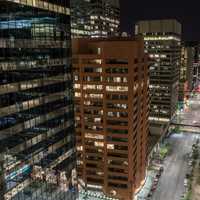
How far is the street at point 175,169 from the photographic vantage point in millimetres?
97562

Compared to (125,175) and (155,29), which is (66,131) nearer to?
(125,175)

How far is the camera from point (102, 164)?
90062 mm

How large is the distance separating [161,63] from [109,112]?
8451cm

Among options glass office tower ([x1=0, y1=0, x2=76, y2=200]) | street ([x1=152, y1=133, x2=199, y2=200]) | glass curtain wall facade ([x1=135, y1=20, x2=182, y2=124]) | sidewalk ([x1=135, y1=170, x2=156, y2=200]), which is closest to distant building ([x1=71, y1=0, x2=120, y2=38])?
glass curtain wall facade ([x1=135, y1=20, x2=182, y2=124])

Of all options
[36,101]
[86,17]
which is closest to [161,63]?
[86,17]

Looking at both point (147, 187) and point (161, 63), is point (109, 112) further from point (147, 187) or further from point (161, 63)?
point (161, 63)

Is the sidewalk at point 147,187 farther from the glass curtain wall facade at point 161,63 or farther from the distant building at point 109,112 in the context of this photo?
the glass curtain wall facade at point 161,63

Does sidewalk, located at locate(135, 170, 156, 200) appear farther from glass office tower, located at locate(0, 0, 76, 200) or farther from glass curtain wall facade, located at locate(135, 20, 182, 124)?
glass curtain wall facade, located at locate(135, 20, 182, 124)

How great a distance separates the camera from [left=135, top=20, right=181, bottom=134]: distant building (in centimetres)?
15925

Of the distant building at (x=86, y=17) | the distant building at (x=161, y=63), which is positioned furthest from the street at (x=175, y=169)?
the distant building at (x=86, y=17)

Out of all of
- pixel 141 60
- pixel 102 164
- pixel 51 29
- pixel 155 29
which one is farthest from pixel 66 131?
pixel 155 29

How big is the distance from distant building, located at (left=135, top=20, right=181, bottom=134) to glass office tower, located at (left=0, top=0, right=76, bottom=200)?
335 feet

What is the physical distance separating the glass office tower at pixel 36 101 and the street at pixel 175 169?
44340 mm

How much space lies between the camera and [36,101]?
5319 centimetres
